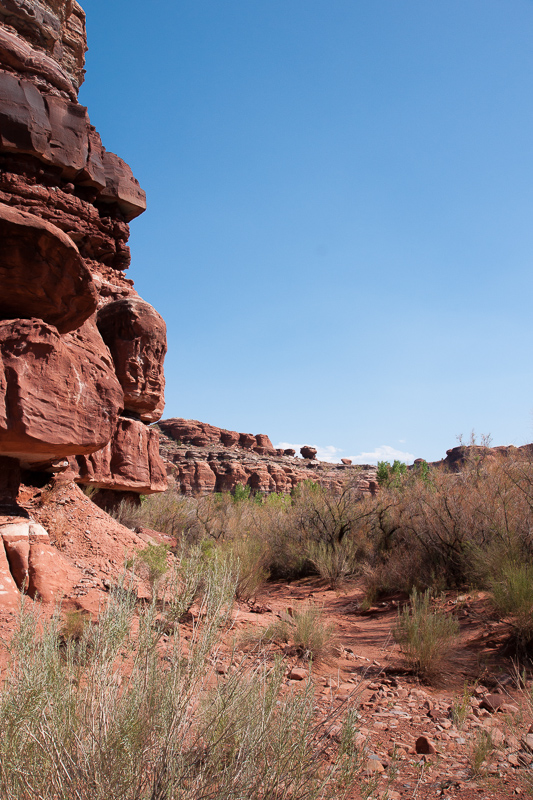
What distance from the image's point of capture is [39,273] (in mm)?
4492

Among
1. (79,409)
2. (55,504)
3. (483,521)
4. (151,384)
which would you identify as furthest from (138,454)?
(483,521)

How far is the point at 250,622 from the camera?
5355 millimetres

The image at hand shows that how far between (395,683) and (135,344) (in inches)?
227

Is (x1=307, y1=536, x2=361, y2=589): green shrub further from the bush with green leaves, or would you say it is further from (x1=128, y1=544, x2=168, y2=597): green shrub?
the bush with green leaves

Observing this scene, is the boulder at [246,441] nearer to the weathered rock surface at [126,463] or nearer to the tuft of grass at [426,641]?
the weathered rock surface at [126,463]

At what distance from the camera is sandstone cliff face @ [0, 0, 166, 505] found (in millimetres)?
4344

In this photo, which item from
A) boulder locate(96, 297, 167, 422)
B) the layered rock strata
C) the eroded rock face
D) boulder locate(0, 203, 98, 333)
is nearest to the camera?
boulder locate(0, 203, 98, 333)

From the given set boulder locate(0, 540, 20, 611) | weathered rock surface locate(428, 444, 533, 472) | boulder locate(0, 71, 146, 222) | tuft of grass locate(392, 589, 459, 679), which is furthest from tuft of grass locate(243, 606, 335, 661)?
weathered rock surface locate(428, 444, 533, 472)

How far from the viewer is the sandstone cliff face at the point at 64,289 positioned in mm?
4344

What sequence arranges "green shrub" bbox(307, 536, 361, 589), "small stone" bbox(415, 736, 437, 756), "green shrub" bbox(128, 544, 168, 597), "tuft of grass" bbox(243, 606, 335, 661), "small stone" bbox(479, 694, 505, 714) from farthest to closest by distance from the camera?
"green shrub" bbox(307, 536, 361, 589)
"green shrub" bbox(128, 544, 168, 597)
"tuft of grass" bbox(243, 606, 335, 661)
"small stone" bbox(479, 694, 505, 714)
"small stone" bbox(415, 736, 437, 756)

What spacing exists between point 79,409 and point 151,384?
340 centimetres

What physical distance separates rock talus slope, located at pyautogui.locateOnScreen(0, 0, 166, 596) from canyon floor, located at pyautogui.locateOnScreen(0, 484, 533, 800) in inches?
26.9

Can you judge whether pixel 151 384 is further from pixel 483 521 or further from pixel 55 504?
pixel 483 521

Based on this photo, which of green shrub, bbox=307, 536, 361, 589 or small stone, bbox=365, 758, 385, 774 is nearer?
small stone, bbox=365, 758, 385, 774
